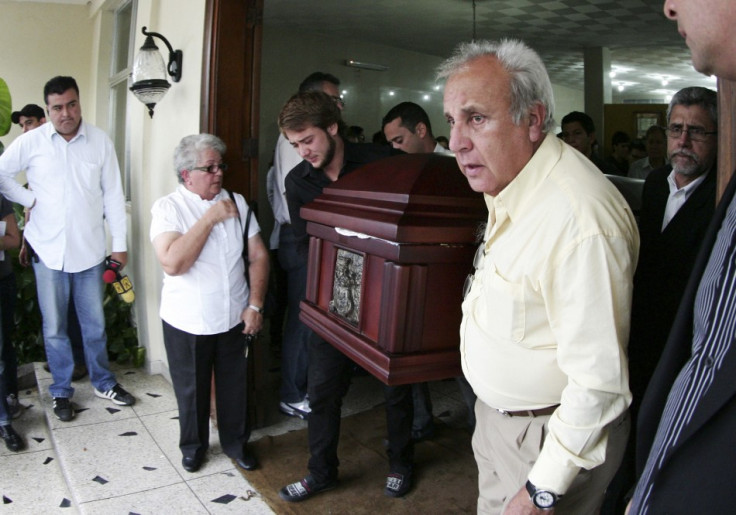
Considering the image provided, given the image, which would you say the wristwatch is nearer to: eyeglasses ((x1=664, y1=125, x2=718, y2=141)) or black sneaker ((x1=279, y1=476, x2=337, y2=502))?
eyeglasses ((x1=664, y1=125, x2=718, y2=141))

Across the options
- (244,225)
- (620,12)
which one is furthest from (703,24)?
(620,12)

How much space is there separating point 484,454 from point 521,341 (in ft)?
1.33

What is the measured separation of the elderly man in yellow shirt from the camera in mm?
1138

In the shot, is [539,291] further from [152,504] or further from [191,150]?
[152,504]

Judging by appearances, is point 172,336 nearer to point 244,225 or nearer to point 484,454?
point 244,225

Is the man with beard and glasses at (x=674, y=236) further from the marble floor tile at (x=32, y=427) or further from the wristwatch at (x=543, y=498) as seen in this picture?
the marble floor tile at (x=32, y=427)

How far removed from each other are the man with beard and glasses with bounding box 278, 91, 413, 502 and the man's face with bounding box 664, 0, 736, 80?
166 cm

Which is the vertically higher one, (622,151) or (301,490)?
(622,151)

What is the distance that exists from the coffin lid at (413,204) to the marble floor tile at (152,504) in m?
1.57

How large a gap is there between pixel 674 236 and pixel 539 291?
1.60 ft

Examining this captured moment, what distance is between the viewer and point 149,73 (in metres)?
3.37

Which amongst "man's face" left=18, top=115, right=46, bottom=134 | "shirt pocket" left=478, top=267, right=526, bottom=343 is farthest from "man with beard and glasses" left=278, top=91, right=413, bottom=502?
"man's face" left=18, top=115, right=46, bottom=134

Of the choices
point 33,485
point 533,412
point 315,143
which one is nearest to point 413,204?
point 533,412

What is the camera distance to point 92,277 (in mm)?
3725
